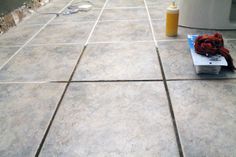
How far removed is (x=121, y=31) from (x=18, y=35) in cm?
99

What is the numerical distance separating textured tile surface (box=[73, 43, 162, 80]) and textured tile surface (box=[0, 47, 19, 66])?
608 millimetres

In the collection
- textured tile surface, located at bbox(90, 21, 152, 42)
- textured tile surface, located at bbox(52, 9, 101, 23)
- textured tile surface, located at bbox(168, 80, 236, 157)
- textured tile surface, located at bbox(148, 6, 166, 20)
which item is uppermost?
textured tile surface, located at bbox(148, 6, 166, 20)

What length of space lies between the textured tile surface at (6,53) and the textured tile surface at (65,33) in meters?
0.19

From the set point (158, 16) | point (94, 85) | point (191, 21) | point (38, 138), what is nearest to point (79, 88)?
point (94, 85)

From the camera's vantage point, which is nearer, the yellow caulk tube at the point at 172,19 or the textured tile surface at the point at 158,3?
the yellow caulk tube at the point at 172,19

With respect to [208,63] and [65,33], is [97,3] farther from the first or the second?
[208,63]

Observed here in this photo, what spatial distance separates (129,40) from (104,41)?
0.69 feet

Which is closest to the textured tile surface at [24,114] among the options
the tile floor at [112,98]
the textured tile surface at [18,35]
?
the tile floor at [112,98]

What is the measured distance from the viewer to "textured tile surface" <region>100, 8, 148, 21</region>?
2.49m

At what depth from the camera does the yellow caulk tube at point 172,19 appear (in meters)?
1.81

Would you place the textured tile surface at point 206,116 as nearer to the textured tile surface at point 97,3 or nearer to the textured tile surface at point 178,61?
the textured tile surface at point 178,61

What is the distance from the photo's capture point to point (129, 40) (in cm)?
195

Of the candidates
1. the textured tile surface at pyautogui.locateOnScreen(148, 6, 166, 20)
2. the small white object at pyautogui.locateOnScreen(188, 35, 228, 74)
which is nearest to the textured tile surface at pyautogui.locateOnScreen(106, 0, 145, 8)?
the textured tile surface at pyautogui.locateOnScreen(148, 6, 166, 20)

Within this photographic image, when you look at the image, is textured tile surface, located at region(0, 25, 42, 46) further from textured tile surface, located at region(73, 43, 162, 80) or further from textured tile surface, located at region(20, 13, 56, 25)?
textured tile surface, located at region(73, 43, 162, 80)
